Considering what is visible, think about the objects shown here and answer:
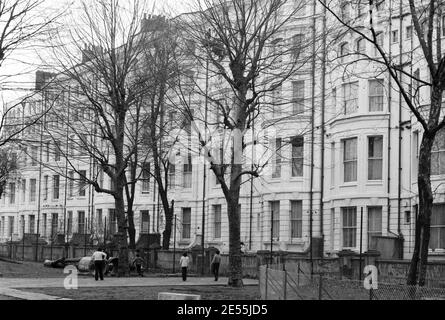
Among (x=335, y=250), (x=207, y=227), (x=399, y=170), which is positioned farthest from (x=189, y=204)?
(x=399, y=170)

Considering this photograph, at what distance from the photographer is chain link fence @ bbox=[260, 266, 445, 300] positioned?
1705cm

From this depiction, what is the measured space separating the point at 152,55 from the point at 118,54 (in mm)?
2193

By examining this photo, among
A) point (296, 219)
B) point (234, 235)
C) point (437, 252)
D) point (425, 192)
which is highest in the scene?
point (425, 192)

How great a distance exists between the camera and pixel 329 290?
19.1m

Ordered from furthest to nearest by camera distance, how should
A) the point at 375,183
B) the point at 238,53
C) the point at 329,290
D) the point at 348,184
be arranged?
the point at 348,184 < the point at 375,183 < the point at 238,53 < the point at 329,290

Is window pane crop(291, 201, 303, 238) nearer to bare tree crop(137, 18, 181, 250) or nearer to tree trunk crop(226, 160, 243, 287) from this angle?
bare tree crop(137, 18, 181, 250)

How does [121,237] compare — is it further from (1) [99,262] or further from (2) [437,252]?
(2) [437,252]

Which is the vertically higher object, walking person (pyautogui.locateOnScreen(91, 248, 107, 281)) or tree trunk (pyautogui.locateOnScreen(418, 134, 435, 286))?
tree trunk (pyautogui.locateOnScreen(418, 134, 435, 286))

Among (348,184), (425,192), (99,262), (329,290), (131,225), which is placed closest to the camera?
(329,290)

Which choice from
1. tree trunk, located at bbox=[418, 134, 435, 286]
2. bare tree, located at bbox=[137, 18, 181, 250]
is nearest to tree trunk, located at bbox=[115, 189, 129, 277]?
bare tree, located at bbox=[137, 18, 181, 250]

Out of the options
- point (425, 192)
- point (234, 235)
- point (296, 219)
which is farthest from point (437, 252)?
point (425, 192)

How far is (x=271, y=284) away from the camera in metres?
22.5

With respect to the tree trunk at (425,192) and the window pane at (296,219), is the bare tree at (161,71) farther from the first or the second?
the tree trunk at (425,192)

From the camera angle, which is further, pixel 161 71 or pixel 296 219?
pixel 296 219
